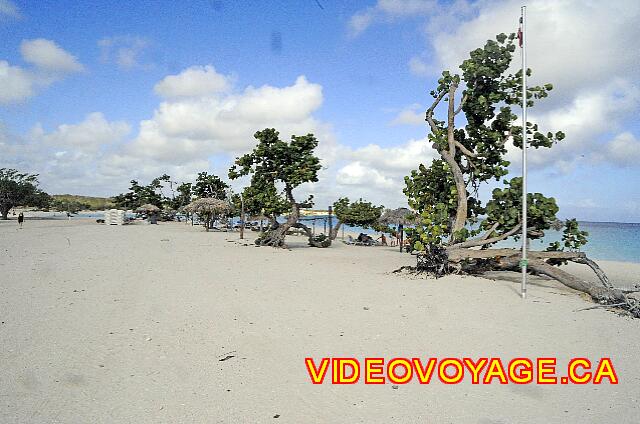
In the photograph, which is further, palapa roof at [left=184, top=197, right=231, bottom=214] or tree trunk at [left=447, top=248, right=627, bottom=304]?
palapa roof at [left=184, top=197, right=231, bottom=214]

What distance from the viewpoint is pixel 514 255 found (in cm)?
1027

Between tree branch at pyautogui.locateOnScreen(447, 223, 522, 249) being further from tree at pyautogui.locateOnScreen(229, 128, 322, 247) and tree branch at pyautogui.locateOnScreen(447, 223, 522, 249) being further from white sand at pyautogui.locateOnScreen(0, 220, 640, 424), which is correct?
tree at pyautogui.locateOnScreen(229, 128, 322, 247)

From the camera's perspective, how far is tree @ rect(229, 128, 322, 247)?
777 inches

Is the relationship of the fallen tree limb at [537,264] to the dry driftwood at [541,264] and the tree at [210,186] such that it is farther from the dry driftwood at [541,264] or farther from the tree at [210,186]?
the tree at [210,186]

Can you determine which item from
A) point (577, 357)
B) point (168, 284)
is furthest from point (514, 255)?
point (168, 284)

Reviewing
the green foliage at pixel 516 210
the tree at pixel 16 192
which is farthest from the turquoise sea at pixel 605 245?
the tree at pixel 16 192

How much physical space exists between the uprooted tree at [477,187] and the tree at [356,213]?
14.6 metres

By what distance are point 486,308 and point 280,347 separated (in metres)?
4.03

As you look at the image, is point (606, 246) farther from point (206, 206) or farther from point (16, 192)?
point (16, 192)

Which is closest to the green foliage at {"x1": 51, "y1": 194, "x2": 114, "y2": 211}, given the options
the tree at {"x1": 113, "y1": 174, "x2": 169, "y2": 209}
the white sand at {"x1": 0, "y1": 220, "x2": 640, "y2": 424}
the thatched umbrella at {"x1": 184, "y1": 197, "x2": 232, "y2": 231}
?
the tree at {"x1": 113, "y1": 174, "x2": 169, "y2": 209}

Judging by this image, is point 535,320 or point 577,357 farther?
point 535,320

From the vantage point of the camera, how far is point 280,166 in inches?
797

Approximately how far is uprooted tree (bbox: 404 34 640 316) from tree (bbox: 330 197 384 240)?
1463cm

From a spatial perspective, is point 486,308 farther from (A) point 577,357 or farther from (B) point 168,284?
(B) point 168,284
